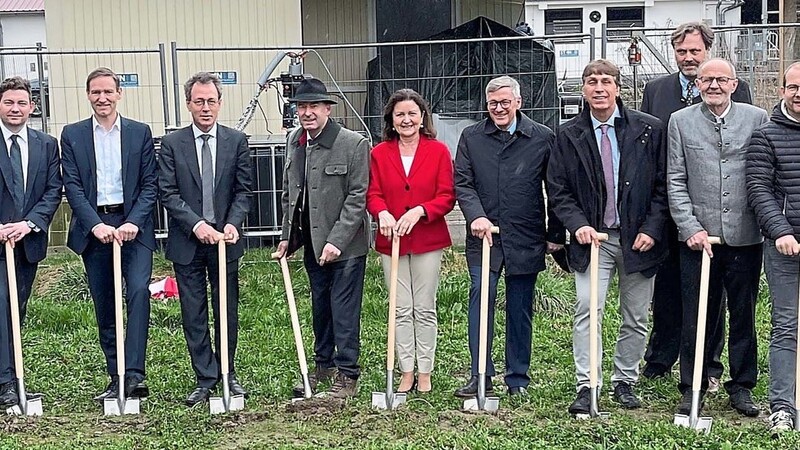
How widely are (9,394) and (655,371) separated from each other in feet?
12.3

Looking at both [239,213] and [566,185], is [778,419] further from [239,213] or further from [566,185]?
[239,213]

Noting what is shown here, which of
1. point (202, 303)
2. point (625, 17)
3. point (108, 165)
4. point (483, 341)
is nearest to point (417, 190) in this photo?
point (483, 341)

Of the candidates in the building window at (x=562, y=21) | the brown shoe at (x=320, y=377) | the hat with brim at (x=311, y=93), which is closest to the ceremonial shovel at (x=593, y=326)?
the brown shoe at (x=320, y=377)

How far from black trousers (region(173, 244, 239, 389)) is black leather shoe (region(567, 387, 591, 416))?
1.96m

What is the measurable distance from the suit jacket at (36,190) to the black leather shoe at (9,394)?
28.2 inches

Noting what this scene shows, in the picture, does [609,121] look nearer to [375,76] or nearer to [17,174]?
[17,174]

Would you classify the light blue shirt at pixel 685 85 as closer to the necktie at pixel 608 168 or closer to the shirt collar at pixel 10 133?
the necktie at pixel 608 168

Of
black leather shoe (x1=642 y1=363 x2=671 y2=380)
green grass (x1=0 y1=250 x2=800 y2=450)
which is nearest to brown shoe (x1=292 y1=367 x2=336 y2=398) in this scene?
green grass (x1=0 y1=250 x2=800 y2=450)

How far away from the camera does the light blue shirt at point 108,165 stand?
5.71m

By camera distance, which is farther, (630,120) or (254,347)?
(254,347)

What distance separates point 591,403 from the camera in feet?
17.5

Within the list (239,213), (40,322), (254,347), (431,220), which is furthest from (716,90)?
(40,322)

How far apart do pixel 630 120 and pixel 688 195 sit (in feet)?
1.64

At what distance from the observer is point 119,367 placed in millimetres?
5621
